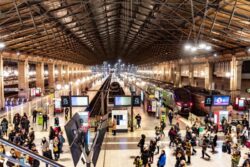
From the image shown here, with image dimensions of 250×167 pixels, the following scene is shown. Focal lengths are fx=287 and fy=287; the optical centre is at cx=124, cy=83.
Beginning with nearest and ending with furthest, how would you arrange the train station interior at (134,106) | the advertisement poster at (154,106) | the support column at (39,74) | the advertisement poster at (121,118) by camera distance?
the train station interior at (134,106) < the advertisement poster at (121,118) < the advertisement poster at (154,106) < the support column at (39,74)

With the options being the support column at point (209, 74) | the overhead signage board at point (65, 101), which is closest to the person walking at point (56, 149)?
the overhead signage board at point (65, 101)

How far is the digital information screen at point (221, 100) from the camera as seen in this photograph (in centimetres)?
2150

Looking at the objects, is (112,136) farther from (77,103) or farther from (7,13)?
(7,13)

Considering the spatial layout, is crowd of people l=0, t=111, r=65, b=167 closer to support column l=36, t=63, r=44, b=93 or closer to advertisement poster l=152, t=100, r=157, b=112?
advertisement poster l=152, t=100, r=157, b=112

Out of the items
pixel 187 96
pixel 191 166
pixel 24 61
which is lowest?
pixel 191 166

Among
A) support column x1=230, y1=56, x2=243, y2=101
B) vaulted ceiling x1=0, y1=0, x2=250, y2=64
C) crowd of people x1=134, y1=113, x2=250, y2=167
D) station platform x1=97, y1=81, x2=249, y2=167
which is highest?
vaulted ceiling x1=0, y1=0, x2=250, y2=64

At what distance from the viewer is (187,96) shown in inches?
1095

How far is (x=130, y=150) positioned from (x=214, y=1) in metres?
10.2

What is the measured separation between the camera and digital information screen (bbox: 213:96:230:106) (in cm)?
2150

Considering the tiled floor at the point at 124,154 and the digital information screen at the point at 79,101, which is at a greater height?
the digital information screen at the point at 79,101

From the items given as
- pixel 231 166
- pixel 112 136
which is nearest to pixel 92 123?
pixel 112 136

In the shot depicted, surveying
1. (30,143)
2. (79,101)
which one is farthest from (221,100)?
(30,143)

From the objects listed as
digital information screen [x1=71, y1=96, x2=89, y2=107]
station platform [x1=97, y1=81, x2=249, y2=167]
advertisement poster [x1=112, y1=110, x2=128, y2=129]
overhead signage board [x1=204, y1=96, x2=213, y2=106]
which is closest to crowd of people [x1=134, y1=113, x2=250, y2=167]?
station platform [x1=97, y1=81, x2=249, y2=167]

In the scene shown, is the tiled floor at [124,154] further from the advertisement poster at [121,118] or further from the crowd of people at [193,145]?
the advertisement poster at [121,118]
